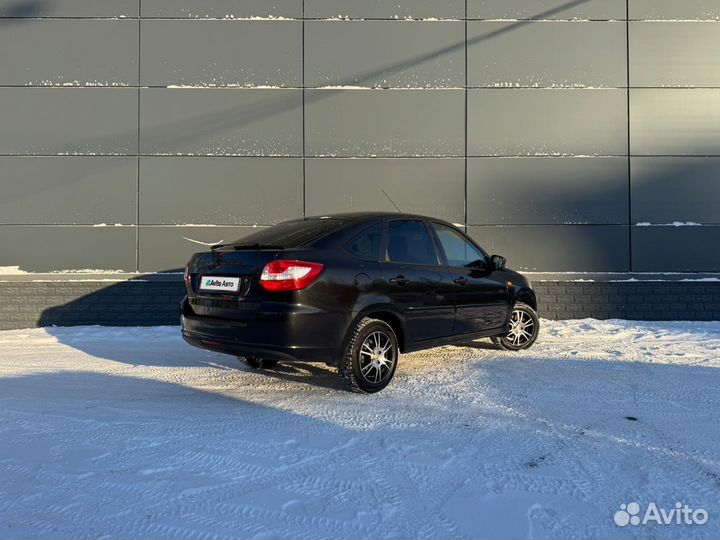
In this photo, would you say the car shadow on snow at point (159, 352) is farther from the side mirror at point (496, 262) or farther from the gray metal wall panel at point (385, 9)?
the gray metal wall panel at point (385, 9)

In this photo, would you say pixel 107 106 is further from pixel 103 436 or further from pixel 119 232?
pixel 103 436

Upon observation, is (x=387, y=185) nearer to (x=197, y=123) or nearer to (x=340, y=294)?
(x=197, y=123)

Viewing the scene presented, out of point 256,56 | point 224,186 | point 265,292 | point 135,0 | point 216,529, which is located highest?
point 135,0

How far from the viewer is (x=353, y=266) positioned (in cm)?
428

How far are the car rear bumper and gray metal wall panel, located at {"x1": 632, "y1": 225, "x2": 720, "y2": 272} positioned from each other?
6.56 m

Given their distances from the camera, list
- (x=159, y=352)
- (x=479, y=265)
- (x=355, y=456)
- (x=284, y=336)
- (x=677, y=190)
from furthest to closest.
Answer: (x=677, y=190) → (x=159, y=352) → (x=479, y=265) → (x=284, y=336) → (x=355, y=456)

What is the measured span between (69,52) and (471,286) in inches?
303

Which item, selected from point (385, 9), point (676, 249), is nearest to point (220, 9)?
point (385, 9)

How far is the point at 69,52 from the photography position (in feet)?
27.5

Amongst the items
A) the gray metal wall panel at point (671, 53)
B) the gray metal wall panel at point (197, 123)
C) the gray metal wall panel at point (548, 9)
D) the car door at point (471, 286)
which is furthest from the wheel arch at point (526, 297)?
the gray metal wall panel at point (548, 9)

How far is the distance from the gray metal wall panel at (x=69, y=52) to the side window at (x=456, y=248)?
240 inches

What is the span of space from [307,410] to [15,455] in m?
1.92

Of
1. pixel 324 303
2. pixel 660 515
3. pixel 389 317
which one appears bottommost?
pixel 660 515

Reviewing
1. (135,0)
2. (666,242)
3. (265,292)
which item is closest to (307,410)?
(265,292)
